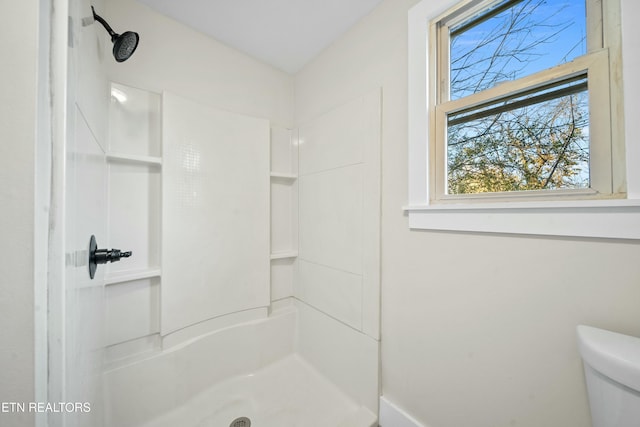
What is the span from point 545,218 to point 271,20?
1.56 metres

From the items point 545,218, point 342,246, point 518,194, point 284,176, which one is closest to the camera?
point 545,218

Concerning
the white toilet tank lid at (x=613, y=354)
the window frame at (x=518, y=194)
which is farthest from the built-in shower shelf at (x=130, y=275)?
the white toilet tank lid at (x=613, y=354)

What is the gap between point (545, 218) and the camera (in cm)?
71

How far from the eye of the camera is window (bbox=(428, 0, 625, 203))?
686 millimetres

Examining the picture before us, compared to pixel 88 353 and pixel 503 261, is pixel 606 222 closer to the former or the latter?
pixel 503 261

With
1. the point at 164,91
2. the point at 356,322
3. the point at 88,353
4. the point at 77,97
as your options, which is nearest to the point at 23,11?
the point at 77,97

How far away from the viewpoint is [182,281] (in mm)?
1277

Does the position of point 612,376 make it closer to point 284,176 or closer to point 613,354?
point 613,354

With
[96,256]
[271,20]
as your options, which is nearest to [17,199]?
[96,256]

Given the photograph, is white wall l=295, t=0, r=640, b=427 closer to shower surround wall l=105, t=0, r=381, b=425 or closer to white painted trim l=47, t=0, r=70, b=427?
shower surround wall l=105, t=0, r=381, b=425

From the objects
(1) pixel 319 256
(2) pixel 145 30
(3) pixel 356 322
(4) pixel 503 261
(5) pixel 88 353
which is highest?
(2) pixel 145 30

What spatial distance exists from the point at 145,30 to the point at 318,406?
2.24 meters

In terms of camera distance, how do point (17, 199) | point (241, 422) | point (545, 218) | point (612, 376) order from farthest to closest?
point (241, 422) → point (545, 218) → point (612, 376) → point (17, 199)

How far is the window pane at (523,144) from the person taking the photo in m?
0.72
